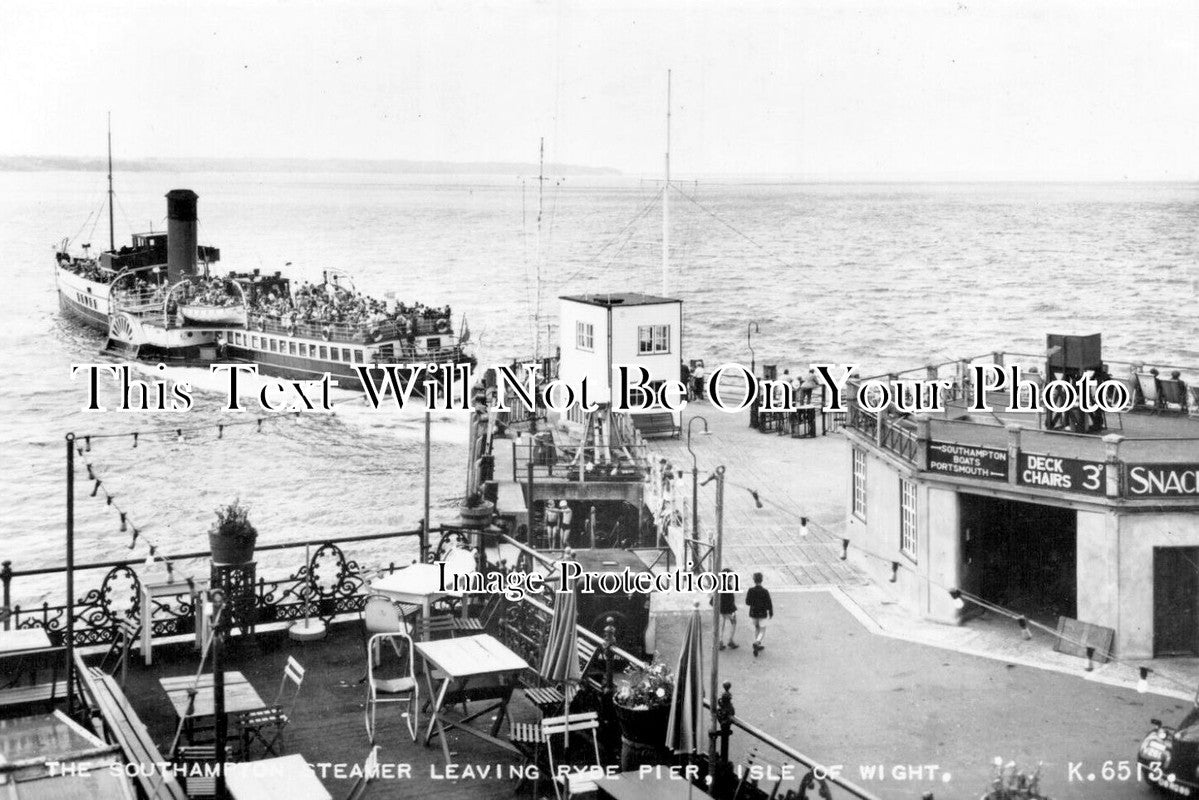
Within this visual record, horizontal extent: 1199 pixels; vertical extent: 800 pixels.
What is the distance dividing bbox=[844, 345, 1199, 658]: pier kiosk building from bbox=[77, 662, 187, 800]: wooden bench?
1800 cm

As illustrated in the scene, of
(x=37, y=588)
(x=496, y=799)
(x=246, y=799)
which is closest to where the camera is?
(x=246, y=799)

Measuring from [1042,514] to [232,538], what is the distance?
17.5 metres

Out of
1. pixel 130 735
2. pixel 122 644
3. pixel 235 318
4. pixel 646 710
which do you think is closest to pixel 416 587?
pixel 122 644

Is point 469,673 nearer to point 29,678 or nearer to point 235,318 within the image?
point 29,678

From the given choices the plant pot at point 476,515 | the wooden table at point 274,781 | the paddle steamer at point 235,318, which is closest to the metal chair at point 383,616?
the plant pot at point 476,515

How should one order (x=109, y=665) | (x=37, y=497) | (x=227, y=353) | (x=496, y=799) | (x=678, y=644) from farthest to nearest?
(x=227, y=353) < (x=37, y=497) < (x=678, y=644) < (x=109, y=665) < (x=496, y=799)

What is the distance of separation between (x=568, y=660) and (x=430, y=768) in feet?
5.90

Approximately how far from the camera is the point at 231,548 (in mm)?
16984

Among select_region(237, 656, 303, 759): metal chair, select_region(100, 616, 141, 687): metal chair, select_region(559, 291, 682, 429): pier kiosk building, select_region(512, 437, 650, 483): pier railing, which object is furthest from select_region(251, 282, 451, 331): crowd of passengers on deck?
select_region(237, 656, 303, 759): metal chair

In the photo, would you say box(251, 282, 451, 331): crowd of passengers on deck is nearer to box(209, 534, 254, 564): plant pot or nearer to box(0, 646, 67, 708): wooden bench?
box(209, 534, 254, 564): plant pot

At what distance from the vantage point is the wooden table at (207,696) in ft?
43.6

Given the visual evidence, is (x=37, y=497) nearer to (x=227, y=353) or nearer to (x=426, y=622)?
(x=227, y=353)

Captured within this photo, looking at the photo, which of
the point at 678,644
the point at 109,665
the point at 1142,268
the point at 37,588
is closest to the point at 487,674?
the point at 109,665

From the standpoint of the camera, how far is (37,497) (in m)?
59.0
